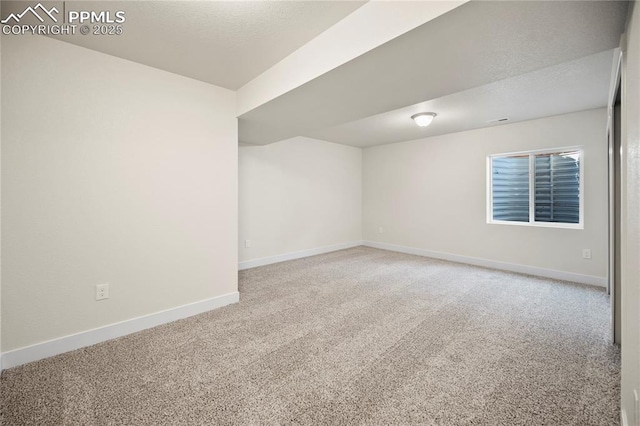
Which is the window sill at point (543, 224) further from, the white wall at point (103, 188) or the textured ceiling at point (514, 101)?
the white wall at point (103, 188)

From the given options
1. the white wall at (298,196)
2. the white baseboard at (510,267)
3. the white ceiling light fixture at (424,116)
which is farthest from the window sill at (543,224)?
the white wall at (298,196)

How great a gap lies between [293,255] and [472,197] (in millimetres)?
3469

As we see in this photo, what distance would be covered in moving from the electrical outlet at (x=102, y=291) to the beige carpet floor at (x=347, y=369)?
39 cm

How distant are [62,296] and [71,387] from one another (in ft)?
2.38

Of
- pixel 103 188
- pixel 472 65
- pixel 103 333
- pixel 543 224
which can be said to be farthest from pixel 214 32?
pixel 543 224

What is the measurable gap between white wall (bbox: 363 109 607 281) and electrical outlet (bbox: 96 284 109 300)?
5.02 m

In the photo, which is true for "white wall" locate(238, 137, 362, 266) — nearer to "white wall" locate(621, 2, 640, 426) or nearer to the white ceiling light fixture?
the white ceiling light fixture

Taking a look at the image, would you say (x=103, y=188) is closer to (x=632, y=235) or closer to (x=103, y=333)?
(x=103, y=333)

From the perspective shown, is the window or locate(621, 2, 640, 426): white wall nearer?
locate(621, 2, 640, 426): white wall

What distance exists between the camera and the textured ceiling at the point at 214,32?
1.63 metres

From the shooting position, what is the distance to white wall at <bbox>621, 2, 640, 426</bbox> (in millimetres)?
1056

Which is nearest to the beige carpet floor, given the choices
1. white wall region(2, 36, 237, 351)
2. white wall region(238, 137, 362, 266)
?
white wall region(2, 36, 237, 351)

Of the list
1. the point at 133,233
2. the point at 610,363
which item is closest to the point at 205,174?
the point at 133,233

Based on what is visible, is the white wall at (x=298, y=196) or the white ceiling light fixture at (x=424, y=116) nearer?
the white ceiling light fixture at (x=424, y=116)
